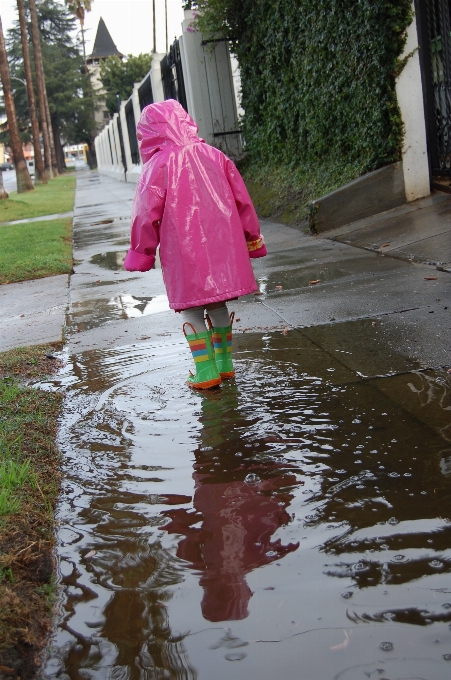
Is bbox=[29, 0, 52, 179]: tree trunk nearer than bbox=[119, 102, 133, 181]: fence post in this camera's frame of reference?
No

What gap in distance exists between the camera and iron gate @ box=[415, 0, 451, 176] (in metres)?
8.16

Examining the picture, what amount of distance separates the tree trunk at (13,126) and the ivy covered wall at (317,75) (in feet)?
45.1

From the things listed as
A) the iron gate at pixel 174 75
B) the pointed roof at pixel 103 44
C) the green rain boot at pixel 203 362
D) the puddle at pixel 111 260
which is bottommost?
the green rain boot at pixel 203 362

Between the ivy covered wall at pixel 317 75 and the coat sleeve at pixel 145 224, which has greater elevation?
the ivy covered wall at pixel 317 75

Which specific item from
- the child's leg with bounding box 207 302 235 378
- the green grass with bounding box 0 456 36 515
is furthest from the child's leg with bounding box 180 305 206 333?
the green grass with bounding box 0 456 36 515

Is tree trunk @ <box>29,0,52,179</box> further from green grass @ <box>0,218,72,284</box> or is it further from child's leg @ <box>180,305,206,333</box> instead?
child's leg @ <box>180,305,206,333</box>

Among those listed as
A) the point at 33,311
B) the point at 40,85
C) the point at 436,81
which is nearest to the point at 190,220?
the point at 33,311

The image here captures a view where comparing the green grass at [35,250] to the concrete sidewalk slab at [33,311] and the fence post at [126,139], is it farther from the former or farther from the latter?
the fence post at [126,139]

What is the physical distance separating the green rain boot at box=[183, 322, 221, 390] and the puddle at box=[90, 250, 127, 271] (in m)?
4.33

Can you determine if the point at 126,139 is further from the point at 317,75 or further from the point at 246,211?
the point at 246,211

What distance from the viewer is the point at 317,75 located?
9719 mm

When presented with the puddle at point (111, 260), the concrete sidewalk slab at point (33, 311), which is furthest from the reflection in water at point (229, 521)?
the puddle at point (111, 260)

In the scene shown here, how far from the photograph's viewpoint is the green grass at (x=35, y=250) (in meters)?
8.62

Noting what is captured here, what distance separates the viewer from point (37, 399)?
405 centimetres
